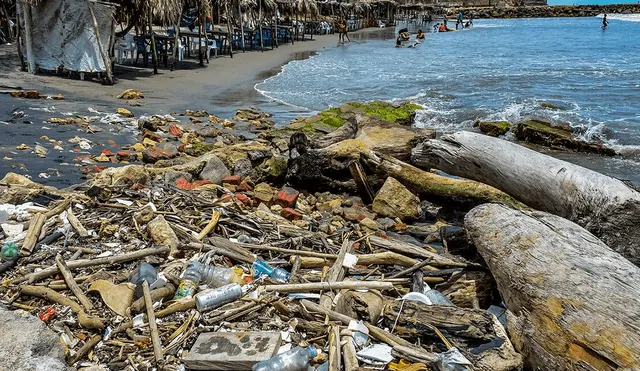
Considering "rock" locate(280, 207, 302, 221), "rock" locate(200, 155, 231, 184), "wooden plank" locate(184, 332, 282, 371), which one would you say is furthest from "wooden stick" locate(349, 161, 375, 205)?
"wooden plank" locate(184, 332, 282, 371)

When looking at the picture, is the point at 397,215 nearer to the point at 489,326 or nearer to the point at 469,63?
the point at 489,326

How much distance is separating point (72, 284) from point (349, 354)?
2.05 metres

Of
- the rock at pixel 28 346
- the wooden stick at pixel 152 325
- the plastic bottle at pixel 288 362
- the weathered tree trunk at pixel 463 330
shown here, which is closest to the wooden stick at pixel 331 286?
the weathered tree trunk at pixel 463 330

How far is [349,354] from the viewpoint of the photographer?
3.02 meters

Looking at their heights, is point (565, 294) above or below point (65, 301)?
above

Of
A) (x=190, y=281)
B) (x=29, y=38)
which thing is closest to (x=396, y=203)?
(x=190, y=281)

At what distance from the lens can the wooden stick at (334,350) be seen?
9.59ft

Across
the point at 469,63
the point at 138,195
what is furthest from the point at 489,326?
the point at 469,63

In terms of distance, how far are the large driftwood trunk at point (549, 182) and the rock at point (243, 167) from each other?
253cm

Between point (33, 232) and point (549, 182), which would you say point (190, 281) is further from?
point (549, 182)

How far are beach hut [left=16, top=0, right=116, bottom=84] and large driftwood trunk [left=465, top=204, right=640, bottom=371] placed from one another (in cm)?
1306

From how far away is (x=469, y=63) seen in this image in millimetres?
25984

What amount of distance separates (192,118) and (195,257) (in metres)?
7.82

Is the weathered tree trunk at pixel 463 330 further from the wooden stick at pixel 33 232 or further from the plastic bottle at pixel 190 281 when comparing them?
the wooden stick at pixel 33 232
